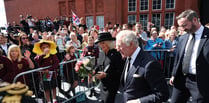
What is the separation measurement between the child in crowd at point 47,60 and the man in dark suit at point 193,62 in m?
2.68

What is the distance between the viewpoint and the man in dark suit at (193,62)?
212 cm

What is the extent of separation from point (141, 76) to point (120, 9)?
16.6 meters

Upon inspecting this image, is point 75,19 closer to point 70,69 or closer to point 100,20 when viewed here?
point 70,69

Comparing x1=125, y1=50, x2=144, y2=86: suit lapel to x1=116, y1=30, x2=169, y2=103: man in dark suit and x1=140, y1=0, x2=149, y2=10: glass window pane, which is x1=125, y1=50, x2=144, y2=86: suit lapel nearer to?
x1=116, y1=30, x2=169, y2=103: man in dark suit

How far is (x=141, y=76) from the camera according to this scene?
5.44 feet

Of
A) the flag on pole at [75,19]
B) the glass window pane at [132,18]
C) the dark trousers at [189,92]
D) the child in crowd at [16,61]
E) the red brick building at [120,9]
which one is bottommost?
the dark trousers at [189,92]

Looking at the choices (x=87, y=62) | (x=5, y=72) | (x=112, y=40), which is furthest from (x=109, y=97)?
(x=5, y=72)

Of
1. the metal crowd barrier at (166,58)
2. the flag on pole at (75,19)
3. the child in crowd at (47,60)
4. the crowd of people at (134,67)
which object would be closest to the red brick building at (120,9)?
the flag on pole at (75,19)

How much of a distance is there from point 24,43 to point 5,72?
1675 mm

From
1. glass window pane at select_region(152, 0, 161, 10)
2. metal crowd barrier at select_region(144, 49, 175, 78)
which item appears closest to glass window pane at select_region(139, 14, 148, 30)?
glass window pane at select_region(152, 0, 161, 10)

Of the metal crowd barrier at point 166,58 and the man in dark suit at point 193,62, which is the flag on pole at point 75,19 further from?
the man in dark suit at point 193,62

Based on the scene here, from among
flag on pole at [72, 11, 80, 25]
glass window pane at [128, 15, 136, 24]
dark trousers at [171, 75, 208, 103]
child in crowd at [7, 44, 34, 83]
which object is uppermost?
glass window pane at [128, 15, 136, 24]

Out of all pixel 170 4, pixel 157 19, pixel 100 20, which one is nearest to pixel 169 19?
pixel 157 19

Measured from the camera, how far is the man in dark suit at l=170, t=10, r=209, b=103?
212 centimetres
